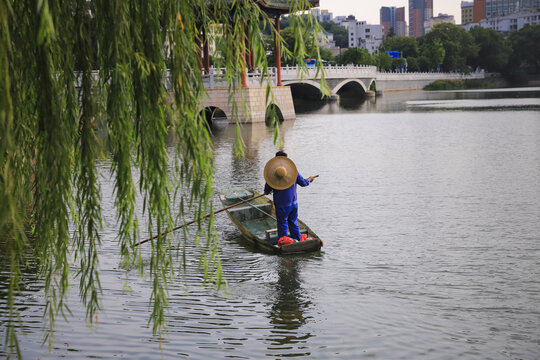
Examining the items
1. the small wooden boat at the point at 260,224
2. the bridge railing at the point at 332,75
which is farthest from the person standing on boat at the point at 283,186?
the bridge railing at the point at 332,75

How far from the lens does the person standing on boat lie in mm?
10594

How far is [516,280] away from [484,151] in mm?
16473

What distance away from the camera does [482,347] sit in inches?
278

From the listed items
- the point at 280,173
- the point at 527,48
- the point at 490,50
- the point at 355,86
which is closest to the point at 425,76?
the point at 355,86

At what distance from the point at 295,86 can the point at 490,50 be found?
6648cm

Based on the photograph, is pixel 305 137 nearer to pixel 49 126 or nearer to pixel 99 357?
pixel 99 357

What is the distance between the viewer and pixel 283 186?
34.8 feet

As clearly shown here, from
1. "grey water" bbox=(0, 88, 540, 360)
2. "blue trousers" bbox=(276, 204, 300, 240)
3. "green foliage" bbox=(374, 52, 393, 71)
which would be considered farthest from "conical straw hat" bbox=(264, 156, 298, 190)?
"green foliage" bbox=(374, 52, 393, 71)

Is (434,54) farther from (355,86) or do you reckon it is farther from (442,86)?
(355,86)

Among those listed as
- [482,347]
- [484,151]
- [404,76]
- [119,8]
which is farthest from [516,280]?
[404,76]

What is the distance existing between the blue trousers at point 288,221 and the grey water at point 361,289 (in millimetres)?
409

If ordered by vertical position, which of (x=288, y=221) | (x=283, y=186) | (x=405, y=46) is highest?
(x=405, y=46)

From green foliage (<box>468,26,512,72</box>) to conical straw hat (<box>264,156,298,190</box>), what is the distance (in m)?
114

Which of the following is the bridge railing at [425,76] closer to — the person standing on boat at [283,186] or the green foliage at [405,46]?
the green foliage at [405,46]
